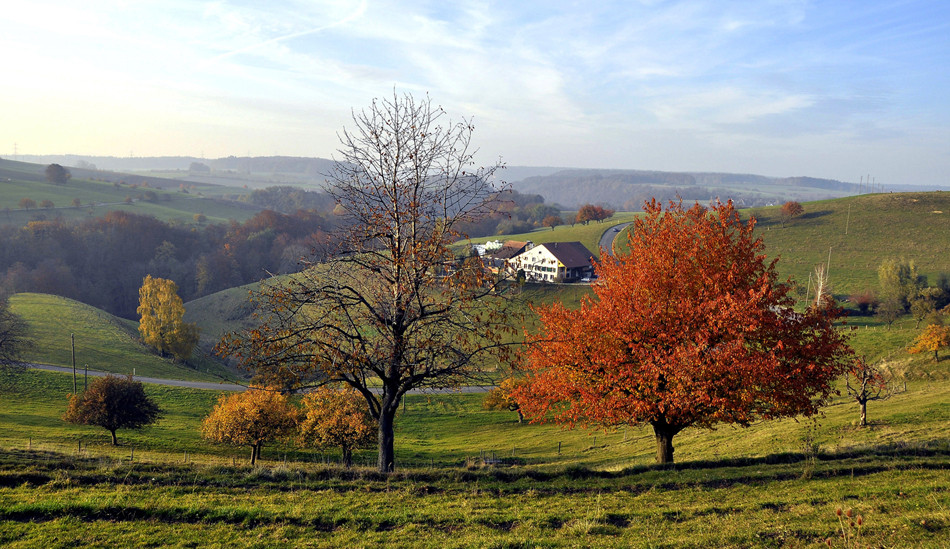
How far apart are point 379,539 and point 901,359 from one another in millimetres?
48241

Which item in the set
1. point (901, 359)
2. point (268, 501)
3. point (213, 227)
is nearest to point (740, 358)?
point (268, 501)

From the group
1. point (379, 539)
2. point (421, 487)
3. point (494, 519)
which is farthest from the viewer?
point (421, 487)

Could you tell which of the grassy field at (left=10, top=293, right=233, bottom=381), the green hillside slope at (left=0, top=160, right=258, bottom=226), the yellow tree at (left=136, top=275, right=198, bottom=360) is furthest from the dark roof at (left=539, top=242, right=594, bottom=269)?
the green hillside slope at (left=0, top=160, right=258, bottom=226)

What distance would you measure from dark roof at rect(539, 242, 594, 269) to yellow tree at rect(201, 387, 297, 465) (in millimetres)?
65940

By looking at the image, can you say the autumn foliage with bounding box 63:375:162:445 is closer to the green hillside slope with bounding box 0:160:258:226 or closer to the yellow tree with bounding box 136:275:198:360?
the yellow tree with bounding box 136:275:198:360

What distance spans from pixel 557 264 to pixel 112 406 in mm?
71108

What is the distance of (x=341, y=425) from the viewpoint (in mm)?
35438

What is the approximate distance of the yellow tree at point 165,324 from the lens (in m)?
71.1

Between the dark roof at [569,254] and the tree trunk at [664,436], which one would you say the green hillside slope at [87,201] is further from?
the tree trunk at [664,436]

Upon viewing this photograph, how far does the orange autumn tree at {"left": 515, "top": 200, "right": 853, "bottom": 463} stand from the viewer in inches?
607

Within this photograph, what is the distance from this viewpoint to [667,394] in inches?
615

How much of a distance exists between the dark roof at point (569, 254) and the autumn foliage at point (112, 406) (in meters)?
70.3

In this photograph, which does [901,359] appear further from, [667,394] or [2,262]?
[2,262]

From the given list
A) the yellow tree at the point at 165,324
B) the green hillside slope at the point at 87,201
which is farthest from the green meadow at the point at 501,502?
the green hillside slope at the point at 87,201
